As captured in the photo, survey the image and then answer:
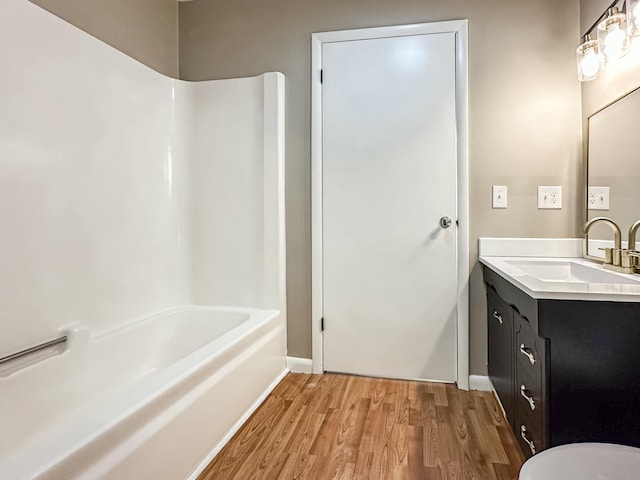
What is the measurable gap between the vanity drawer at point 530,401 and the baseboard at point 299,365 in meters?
1.31

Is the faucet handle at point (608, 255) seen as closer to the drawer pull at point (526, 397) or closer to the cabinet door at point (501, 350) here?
the cabinet door at point (501, 350)

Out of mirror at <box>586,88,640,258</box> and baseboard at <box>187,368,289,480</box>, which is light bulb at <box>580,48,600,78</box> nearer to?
mirror at <box>586,88,640,258</box>

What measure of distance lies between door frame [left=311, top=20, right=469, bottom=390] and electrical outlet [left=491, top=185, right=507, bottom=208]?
150 millimetres

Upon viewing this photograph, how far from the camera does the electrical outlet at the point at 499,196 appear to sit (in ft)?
7.81

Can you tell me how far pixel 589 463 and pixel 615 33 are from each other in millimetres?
1733

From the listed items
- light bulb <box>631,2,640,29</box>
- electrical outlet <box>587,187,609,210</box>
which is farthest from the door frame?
light bulb <box>631,2,640,29</box>

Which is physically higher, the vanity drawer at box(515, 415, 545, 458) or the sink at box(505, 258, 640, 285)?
the sink at box(505, 258, 640, 285)

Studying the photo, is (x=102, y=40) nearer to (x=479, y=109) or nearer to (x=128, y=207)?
(x=128, y=207)

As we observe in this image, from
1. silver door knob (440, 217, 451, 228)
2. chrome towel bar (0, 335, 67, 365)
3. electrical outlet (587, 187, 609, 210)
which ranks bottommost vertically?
chrome towel bar (0, 335, 67, 365)

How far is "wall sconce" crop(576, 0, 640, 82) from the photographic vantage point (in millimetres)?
1715

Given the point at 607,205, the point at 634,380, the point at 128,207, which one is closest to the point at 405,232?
the point at 607,205

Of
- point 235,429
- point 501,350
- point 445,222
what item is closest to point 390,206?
point 445,222

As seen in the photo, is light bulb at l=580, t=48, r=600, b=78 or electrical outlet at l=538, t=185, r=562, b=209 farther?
electrical outlet at l=538, t=185, r=562, b=209

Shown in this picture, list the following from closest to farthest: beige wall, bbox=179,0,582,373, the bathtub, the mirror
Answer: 1. the bathtub
2. the mirror
3. beige wall, bbox=179,0,582,373
